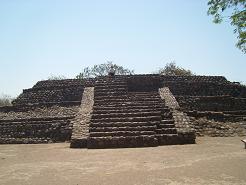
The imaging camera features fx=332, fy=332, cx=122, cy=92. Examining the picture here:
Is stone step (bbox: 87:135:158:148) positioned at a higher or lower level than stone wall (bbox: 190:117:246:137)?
lower

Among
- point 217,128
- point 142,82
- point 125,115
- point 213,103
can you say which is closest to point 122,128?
point 125,115

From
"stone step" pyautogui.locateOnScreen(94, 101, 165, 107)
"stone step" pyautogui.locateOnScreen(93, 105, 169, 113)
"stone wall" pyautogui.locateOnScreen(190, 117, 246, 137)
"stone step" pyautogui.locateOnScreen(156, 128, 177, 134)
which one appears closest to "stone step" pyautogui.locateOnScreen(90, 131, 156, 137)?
"stone step" pyautogui.locateOnScreen(156, 128, 177, 134)

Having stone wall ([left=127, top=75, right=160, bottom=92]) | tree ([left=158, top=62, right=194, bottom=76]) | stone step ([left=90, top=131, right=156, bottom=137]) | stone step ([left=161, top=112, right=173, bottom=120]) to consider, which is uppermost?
tree ([left=158, top=62, right=194, bottom=76])

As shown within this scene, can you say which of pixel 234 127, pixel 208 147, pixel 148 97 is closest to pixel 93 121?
pixel 148 97

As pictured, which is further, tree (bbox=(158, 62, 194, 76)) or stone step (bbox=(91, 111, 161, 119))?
tree (bbox=(158, 62, 194, 76))

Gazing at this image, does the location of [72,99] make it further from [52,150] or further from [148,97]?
[52,150]

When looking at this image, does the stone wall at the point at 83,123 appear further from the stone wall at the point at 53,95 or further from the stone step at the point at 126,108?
the stone wall at the point at 53,95

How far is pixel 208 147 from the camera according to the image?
32.3 ft

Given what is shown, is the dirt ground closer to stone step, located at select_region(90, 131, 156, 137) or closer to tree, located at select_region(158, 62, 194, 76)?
stone step, located at select_region(90, 131, 156, 137)

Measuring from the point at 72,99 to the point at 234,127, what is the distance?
8165mm

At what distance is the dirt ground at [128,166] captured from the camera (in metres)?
6.12

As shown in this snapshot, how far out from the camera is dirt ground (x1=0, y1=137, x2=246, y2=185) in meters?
6.12

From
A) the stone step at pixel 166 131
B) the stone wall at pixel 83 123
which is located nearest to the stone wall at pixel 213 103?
the stone step at pixel 166 131

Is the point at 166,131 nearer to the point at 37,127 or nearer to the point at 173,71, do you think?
the point at 37,127
